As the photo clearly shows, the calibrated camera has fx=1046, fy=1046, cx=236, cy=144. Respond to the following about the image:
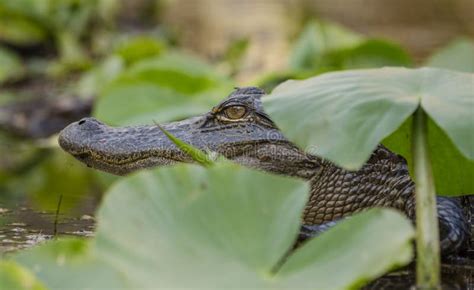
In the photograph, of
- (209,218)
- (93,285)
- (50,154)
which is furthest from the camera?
(50,154)

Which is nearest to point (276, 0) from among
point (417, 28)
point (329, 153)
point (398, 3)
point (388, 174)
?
point (398, 3)

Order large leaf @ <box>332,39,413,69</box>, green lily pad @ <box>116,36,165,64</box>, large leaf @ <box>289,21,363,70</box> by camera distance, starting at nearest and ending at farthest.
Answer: large leaf @ <box>332,39,413,69</box>, large leaf @ <box>289,21,363,70</box>, green lily pad @ <box>116,36,165,64</box>

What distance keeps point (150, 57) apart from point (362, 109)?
5104 millimetres

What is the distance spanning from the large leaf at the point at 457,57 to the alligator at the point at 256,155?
279 centimetres

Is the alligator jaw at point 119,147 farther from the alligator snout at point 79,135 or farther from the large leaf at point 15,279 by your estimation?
the large leaf at point 15,279

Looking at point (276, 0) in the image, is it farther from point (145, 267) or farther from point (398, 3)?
point (145, 267)

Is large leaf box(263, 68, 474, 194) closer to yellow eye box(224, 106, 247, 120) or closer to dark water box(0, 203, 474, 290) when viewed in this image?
dark water box(0, 203, 474, 290)

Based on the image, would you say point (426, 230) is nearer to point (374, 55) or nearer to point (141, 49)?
point (374, 55)

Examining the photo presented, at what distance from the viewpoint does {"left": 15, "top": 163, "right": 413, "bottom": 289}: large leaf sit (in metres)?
1.64

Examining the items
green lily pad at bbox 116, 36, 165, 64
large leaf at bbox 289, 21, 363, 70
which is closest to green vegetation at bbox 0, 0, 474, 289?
large leaf at bbox 289, 21, 363, 70

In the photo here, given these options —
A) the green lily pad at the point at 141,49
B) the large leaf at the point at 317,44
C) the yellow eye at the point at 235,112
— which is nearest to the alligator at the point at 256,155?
the yellow eye at the point at 235,112

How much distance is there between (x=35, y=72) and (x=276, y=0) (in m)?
8.25

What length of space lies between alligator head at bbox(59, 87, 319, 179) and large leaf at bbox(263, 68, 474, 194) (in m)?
0.86

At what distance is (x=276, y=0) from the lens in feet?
55.2
